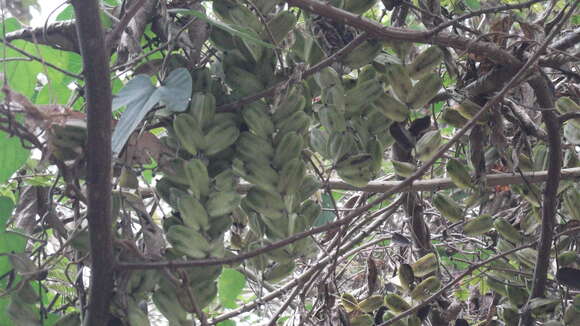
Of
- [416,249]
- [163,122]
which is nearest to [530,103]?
[416,249]

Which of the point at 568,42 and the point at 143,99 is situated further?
the point at 568,42

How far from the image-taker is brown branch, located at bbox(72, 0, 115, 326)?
1.98ft

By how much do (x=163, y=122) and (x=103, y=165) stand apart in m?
0.13

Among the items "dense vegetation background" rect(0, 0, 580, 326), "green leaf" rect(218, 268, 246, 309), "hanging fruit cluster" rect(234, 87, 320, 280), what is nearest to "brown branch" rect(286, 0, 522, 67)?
"dense vegetation background" rect(0, 0, 580, 326)

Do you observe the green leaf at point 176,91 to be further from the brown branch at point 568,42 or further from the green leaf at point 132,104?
the brown branch at point 568,42

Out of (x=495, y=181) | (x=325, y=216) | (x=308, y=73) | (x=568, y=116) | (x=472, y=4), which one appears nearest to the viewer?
(x=308, y=73)

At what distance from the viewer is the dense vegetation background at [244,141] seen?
67 centimetres

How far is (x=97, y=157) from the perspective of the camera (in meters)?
0.63

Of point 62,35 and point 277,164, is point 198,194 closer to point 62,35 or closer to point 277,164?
point 277,164

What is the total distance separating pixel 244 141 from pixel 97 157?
6.9 inches

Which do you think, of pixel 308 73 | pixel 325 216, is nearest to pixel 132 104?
pixel 308 73

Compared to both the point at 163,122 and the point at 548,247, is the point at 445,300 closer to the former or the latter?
the point at 548,247

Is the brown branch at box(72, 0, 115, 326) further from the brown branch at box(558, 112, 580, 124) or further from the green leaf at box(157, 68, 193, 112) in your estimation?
the brown branch at box(558, 112, 580, 124)

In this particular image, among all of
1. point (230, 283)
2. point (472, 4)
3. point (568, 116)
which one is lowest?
point (230, 283)
